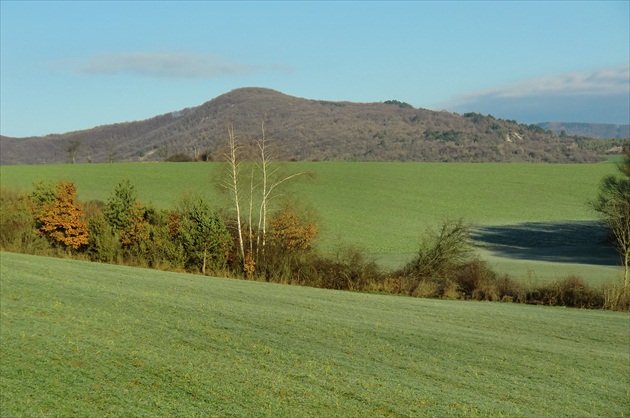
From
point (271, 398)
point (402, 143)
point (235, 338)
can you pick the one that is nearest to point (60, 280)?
point (235, 338)

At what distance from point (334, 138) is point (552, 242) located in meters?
92.9

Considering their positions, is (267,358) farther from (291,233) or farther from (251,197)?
(251,197)

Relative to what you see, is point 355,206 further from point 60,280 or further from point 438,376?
point 438,376

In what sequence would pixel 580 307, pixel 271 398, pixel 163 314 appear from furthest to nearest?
1. pixel 580 307
2. pixel 163 314
3. pixel 271 398

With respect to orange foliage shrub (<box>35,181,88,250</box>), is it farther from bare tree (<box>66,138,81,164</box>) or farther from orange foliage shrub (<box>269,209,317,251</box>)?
bare tree (<box>66,138,81,164</box>)

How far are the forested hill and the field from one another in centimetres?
2765

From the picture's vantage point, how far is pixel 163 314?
16766 mm

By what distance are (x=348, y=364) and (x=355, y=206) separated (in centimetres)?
5838

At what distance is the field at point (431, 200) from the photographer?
52312 millimetres

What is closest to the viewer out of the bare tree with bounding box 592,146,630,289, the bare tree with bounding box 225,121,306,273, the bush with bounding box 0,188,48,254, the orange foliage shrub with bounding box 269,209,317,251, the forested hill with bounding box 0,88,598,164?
the bare tree with bounding box 592,146,630,289

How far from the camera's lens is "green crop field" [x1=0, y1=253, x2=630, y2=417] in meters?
11.0

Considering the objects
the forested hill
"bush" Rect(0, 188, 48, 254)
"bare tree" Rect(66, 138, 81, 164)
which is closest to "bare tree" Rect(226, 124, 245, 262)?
"bush" Rect(0, 188, 48, 254)

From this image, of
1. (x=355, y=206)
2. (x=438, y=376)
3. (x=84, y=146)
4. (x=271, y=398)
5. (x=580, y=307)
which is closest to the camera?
(x=271, y=398)

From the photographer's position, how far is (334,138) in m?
151
